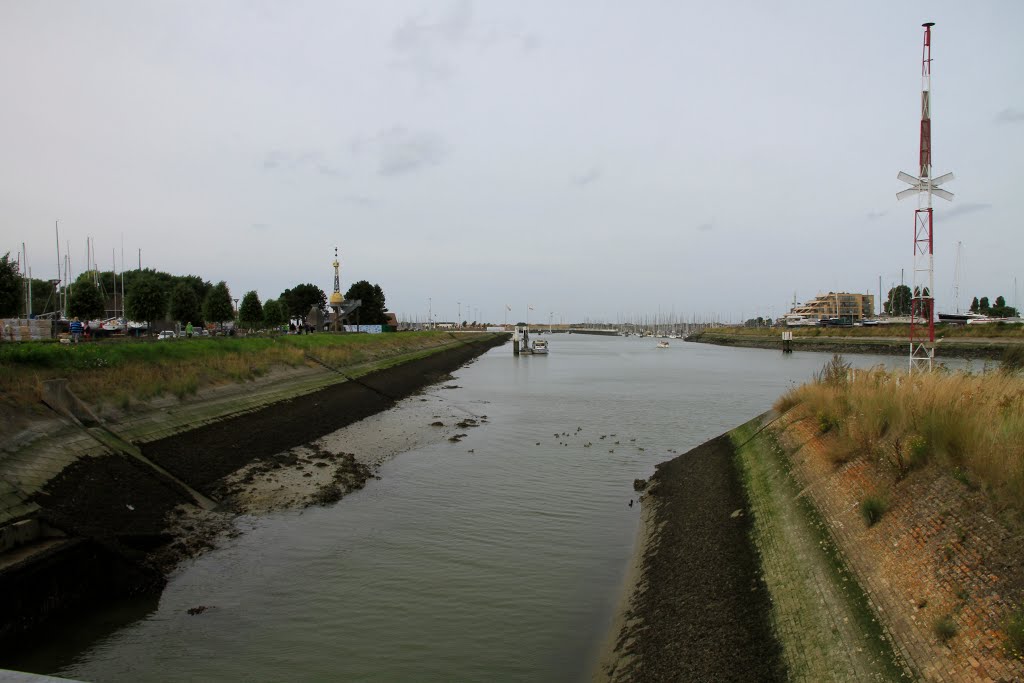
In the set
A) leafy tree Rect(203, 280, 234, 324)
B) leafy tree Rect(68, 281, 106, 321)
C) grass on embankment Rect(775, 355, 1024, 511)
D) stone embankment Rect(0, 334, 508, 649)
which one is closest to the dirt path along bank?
grass on embankment Rect(775, 355, 1024, 511)

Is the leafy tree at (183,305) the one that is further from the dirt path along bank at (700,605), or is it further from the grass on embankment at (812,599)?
the grass on embankment at (812,599)

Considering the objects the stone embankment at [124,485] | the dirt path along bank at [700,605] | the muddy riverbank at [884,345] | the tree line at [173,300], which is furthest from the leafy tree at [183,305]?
the muddy riverbank at [884,345]

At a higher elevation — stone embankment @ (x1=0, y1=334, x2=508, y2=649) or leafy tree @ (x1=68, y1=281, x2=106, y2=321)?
leafy tree @ (x1=68, y1=281, x2=106, y2=321)

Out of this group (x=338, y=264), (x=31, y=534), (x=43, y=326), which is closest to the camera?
(x=31, y=534)

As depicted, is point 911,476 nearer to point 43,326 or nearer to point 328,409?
point 328,409

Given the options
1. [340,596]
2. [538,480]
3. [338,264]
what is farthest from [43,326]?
[338,264]

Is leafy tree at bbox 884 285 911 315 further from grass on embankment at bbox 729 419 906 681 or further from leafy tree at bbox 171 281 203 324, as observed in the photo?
grass on embankment at bbox 729 419 906 681

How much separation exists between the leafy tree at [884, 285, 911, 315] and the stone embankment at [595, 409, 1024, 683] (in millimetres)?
194621

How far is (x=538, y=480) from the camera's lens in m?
18.1

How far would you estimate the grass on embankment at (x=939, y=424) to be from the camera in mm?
7195

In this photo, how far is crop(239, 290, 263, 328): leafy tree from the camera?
79188 millimetres

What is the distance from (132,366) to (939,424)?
23857mm

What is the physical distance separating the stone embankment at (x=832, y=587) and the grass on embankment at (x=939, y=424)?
25 centimetres

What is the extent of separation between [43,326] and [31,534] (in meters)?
38.9
